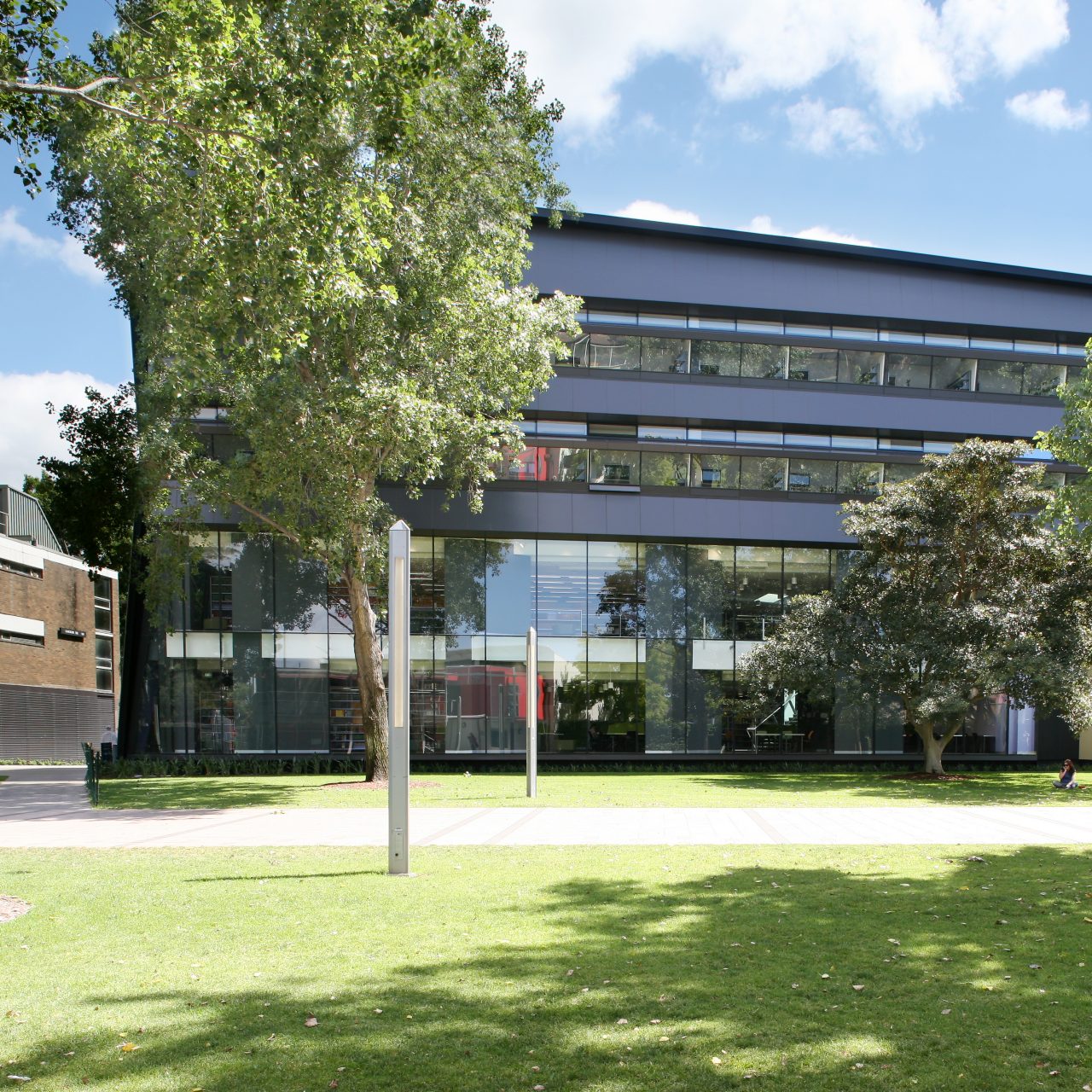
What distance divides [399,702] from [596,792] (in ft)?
46.5

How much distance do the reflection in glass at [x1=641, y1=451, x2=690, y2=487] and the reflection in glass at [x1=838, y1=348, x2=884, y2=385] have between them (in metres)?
6.86

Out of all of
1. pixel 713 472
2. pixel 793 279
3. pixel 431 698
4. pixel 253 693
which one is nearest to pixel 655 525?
pixel 713 472

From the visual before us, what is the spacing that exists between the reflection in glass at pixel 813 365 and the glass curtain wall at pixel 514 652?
6.27 m

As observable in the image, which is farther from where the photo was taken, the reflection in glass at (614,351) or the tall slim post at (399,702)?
the reflection in glass at (614,351)

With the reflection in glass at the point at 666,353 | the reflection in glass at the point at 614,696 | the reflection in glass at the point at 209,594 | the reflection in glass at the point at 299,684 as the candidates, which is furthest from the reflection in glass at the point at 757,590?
the reflection in glass at the point at 209,594

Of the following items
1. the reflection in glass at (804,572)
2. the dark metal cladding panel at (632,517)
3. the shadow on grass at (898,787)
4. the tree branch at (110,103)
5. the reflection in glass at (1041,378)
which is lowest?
the shadow on grass at (898,787)

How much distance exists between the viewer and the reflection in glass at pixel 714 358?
33938 mm

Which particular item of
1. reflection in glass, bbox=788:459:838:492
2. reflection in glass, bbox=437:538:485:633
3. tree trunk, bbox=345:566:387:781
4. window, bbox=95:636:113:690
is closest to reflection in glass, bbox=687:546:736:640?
reflection in glass, bbox=788:459:838:492

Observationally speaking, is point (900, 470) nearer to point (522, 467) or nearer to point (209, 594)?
point (522, 467)

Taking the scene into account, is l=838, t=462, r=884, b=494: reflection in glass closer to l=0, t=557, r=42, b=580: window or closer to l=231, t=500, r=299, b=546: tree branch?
l=231, t=500, r=299, b=546: tree branch

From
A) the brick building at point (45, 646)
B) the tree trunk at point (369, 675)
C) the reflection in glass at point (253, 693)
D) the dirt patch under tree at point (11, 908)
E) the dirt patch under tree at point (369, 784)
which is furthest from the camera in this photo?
the brick building at point (45, 646)

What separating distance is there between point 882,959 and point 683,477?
89.0 ft

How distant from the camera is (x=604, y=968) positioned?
6551mm

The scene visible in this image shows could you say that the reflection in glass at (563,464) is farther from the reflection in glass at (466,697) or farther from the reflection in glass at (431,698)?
the reflection in glass at (431,698)
